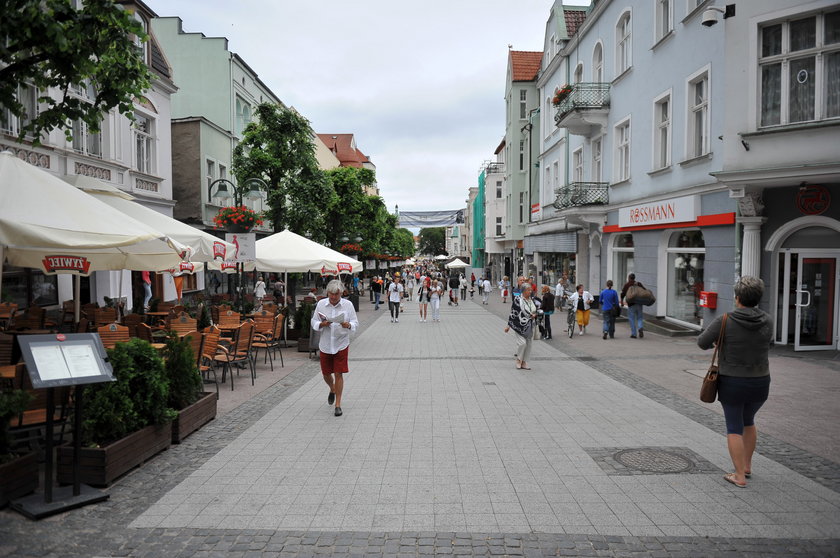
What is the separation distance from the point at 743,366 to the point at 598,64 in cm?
2096

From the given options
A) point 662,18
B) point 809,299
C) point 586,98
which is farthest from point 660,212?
point 586,98

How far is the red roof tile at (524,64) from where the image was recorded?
4131 centimetres

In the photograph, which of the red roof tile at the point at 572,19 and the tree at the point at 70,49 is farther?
the red roof tile at the point at 572,19

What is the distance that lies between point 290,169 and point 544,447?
57.9 ft

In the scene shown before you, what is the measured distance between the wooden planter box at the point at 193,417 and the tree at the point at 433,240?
6180 inches

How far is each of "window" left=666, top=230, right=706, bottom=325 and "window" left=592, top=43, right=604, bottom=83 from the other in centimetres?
889

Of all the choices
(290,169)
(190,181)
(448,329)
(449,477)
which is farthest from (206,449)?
(190,181)

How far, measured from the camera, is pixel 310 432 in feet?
22.7

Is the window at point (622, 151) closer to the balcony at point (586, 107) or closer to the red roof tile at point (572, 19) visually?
the balcony at point (586, 107)

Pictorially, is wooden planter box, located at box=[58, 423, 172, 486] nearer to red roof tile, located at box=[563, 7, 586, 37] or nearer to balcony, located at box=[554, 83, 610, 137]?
balcony, located at box=[554, 83, 610, 137]

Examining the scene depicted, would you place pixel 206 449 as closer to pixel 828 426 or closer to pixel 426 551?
pixel 426 551

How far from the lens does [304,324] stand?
1455 cm

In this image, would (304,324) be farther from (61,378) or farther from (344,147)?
(344,147)

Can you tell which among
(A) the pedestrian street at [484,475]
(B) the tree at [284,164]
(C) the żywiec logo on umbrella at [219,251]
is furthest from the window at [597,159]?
(C) the żywiec logo on umbrella at [219,251]
